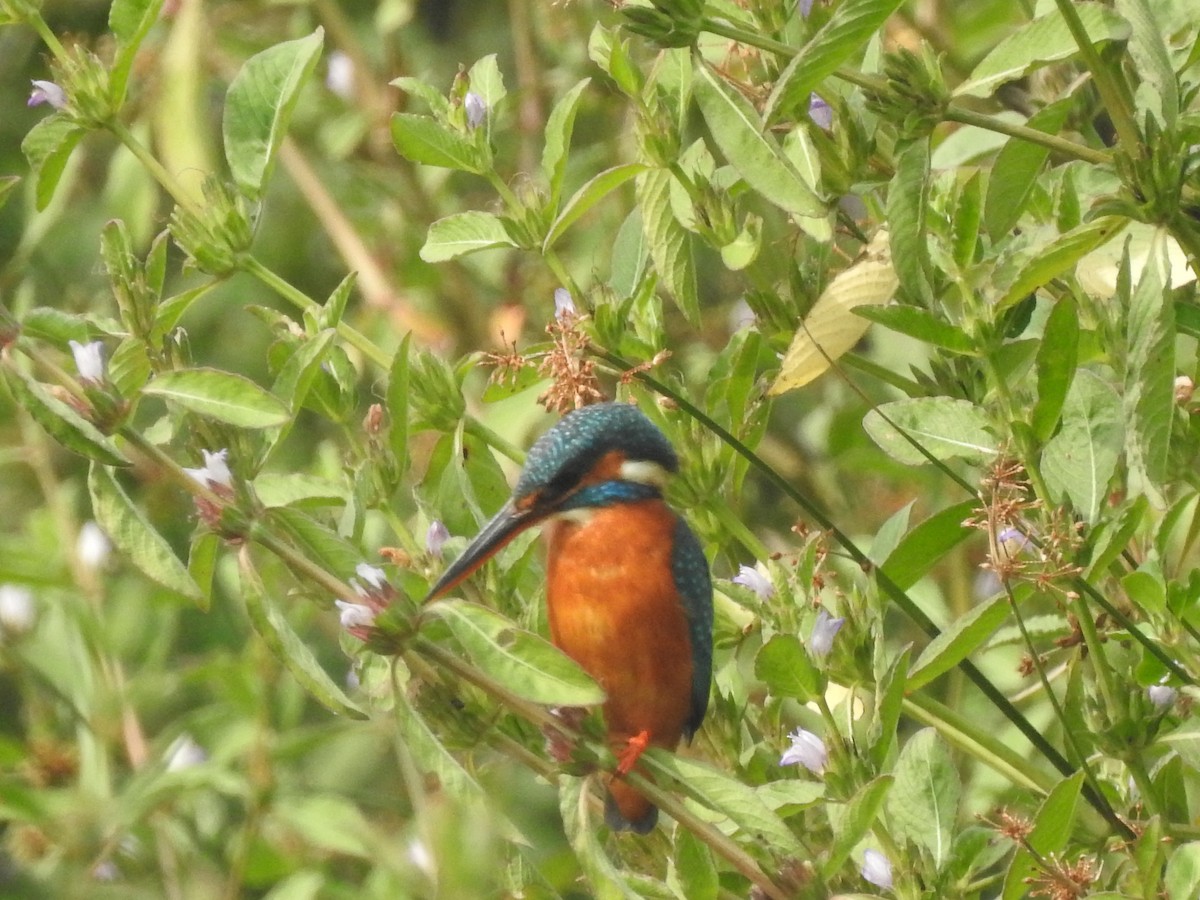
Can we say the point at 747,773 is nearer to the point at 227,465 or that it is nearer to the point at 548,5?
the point at 227,465

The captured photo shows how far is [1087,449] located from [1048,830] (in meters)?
0.49

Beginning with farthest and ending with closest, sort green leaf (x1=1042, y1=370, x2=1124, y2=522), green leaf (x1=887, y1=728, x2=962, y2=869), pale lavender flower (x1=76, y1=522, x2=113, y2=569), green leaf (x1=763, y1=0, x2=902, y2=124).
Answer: pale lavender flower (x1=76, y1=522, x2=113, y2=569)
green leaf (x1=1042, y1=370, x2=1124, y2=522)
green leaf (x1=887, y1=728, x2=962, y2=869)
green leaf (x1=763, y1=0, x2=902, y2=124)

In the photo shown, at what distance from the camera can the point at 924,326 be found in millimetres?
2010

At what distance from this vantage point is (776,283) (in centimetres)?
236

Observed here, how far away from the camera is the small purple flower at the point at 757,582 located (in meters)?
2.10

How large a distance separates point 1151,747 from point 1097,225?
65cm

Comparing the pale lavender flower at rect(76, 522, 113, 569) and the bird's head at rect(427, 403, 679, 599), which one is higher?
the bird's head at rect(427, 403, 679, 599)

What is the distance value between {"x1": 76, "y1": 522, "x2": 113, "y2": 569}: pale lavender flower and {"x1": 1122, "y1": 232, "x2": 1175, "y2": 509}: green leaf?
3.13 meters

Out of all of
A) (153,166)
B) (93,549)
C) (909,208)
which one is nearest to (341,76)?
(93,549)

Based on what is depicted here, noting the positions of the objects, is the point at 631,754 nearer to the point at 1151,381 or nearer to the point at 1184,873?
the point at 1184,873

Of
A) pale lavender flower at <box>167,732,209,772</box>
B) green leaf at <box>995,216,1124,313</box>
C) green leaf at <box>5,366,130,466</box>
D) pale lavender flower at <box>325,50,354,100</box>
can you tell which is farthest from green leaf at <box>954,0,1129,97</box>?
pale lavender flower at <box>325,50,354,100</box>

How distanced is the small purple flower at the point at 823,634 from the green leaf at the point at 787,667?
1.8 inches

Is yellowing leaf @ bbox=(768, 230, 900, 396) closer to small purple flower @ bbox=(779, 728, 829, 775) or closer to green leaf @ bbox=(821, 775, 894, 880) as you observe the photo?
small purple flower @ bbox=(779, 728, 829, 775)

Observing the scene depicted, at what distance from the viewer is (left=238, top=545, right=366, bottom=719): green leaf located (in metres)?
1.84
